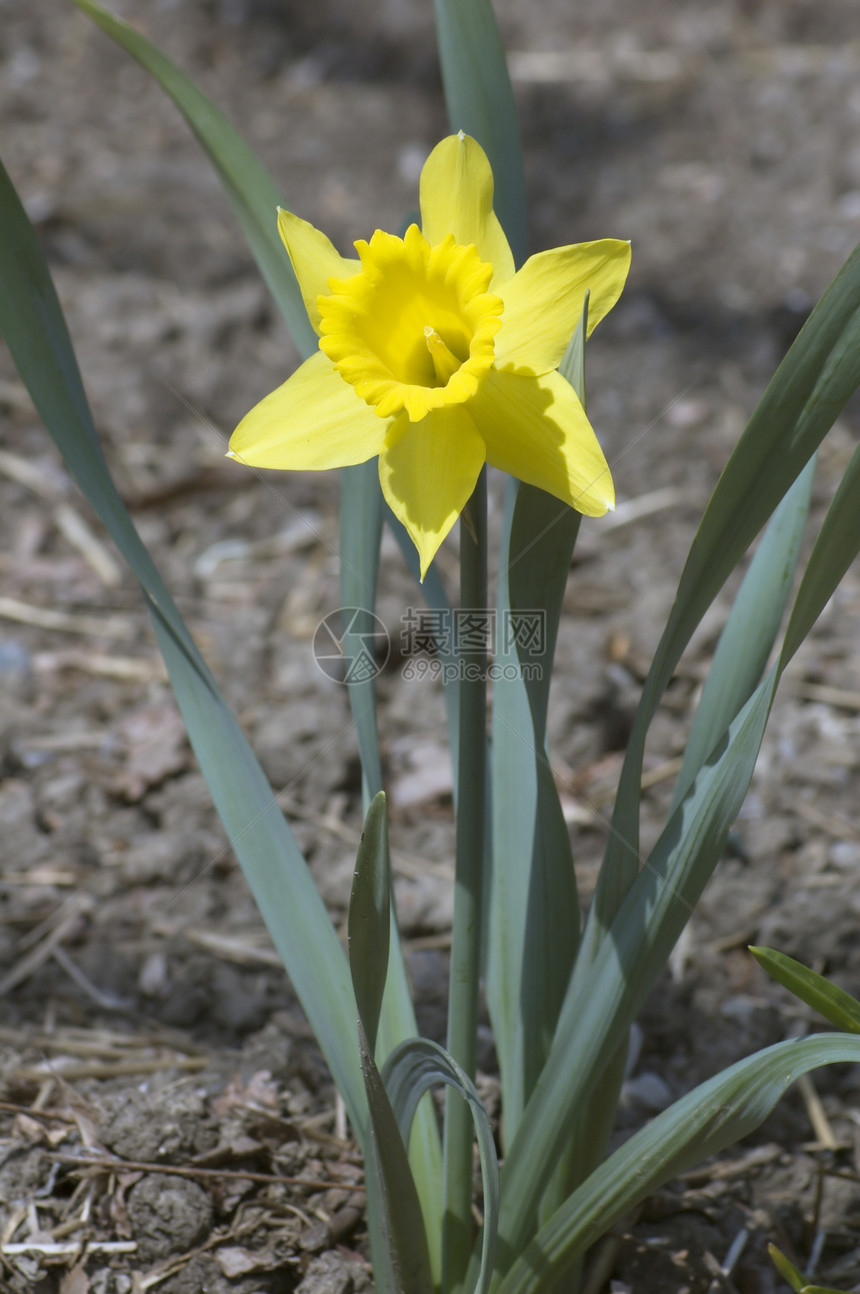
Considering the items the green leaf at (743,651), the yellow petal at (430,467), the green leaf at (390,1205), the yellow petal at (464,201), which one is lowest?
the green leaf at (390,1205)

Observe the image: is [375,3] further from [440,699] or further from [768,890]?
[768,890]

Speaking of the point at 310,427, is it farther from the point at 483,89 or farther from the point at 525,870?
the point at 525,870

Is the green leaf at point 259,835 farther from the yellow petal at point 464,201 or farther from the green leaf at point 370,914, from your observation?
the yellow petal at point 464,201

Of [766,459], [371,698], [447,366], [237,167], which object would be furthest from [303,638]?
[766,459]

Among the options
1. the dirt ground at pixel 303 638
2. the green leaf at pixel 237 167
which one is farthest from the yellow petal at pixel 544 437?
the dirt ground at pixel 303 638

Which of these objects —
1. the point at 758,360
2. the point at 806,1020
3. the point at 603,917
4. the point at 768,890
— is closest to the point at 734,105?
the point at 758,360
